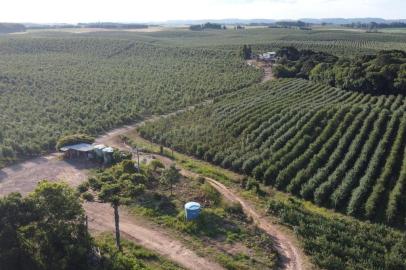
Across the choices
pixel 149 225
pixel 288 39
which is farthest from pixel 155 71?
pixel 288 39

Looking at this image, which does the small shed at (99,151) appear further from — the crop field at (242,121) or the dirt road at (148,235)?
the dirt road at (148,235)

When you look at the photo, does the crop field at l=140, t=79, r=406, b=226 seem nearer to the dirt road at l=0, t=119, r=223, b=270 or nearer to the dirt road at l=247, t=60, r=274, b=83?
the dirt road at l=0, t=119, r=223, b=270

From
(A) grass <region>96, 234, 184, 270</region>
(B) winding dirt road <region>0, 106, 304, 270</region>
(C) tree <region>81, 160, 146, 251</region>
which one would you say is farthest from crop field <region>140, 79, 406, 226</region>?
(A) grass <region>96, 234, 184, 270</region>

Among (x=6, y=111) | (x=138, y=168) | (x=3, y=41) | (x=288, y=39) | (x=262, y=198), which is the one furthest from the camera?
(x=288, y=39)

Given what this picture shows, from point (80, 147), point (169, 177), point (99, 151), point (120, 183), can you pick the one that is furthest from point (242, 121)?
point (120, 183)

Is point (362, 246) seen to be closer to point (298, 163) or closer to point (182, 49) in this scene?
point (298, 163)

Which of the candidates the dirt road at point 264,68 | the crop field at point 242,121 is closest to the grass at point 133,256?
the crop field at point 242,121
